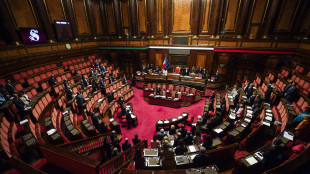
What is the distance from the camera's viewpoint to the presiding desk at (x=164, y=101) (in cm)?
852

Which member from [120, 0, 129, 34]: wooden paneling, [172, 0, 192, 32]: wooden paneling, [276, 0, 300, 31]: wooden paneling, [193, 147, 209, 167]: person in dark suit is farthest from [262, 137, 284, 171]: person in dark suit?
[120, 0, 129, 34]: wooden paneling

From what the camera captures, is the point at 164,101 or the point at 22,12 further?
the point at 164,101

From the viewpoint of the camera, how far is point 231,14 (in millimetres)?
9930

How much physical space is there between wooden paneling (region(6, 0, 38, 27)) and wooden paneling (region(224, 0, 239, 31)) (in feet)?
44.2

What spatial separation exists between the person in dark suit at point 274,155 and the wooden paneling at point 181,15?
34.0 ft

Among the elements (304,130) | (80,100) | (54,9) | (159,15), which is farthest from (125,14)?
(304,130)

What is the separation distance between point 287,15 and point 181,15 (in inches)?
269

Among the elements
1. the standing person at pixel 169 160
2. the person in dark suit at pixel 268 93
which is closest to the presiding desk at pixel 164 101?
the person in dark suit at pixel 268 93

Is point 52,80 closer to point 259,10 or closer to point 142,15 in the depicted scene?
point 142,15

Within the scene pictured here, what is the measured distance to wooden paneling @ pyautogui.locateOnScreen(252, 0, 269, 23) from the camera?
8.98 meters

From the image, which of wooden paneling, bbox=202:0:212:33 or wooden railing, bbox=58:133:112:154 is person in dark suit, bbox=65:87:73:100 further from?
wooden paneling, bbox=202:0:212:33

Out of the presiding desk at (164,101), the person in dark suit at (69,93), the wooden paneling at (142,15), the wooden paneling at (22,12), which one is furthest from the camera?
the wooden paneling at (142,15)

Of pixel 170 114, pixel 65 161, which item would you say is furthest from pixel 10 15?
pixel 170 114

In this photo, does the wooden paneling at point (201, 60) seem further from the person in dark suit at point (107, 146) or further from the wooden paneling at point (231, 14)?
the person in dark suit at point (107, 146)
